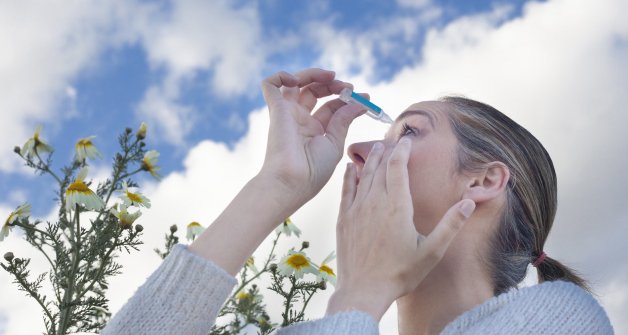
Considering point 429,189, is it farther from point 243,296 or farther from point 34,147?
point 34,147

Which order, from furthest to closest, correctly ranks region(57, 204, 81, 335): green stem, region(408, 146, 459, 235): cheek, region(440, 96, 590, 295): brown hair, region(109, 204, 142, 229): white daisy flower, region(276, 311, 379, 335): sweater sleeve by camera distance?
region(109, 204, 142, 229): white daisy flower → region(57, 204, 81, 335): green stem → region(440, 96, 590, 295): brown hair → region(408, 146, 459, 235): cheek → region(276, 311, 379, 335): sweater sleeve

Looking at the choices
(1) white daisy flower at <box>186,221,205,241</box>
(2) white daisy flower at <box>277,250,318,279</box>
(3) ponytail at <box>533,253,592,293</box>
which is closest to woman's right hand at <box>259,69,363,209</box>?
(3) ponytail at <box>533,253,592,293</box>

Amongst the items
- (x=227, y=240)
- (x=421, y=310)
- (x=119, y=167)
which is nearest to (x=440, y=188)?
(x=421, y=310)

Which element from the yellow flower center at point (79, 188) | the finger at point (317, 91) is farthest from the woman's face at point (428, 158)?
the yellow flower center at point (79, 188)

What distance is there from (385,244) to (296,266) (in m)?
1.74

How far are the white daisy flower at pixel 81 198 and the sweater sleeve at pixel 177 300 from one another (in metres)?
1.70

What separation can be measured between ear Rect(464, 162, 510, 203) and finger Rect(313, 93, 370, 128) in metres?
0.61

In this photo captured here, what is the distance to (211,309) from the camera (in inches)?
74.0

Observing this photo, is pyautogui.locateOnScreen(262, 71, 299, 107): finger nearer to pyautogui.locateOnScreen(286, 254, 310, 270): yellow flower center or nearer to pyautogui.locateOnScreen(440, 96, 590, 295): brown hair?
pyautogui.locateOnScreen(440, 96, 590, 295): brown hair

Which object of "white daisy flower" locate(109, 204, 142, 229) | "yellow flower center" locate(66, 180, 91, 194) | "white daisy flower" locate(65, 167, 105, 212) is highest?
"yellow flower center" locate(66, 180, 91, 194)

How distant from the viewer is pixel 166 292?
1.86 m

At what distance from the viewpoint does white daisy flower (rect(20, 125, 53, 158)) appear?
4.14m

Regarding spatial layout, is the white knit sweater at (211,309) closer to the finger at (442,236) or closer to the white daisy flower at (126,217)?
the finger at (442,236)

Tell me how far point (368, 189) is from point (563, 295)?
0.63 m
